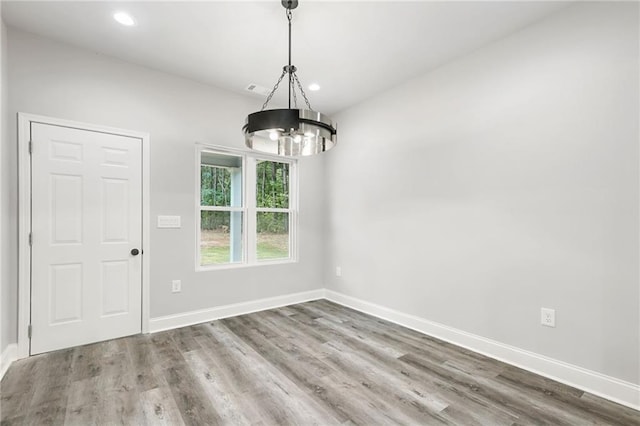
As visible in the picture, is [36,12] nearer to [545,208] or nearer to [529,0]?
[529,0]

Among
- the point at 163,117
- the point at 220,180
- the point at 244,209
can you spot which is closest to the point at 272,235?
the point at 244,209

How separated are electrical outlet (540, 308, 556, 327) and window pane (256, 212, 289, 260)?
Answer: 10.3 ft

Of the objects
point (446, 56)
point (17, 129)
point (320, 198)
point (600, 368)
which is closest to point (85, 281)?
point (17, 129)

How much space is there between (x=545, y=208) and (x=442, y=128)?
1.27 meters

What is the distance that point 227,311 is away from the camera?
385 centimetres

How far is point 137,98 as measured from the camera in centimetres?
330

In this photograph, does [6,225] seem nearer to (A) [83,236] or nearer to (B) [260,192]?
(A) [83,236]

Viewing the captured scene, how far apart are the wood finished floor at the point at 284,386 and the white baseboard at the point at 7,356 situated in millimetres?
68

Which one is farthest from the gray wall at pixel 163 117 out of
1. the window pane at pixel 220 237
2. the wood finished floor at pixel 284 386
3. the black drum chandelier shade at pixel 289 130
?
the black drum chandelier shade at pixel 289 130

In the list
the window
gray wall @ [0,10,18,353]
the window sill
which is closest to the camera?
gray wall @ [0,10,18,353]

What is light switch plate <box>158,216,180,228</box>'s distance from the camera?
3.41 metres

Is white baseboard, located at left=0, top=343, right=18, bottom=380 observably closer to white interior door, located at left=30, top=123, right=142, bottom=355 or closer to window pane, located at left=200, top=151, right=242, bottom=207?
white interior door, located at left=30, top=123, right=142, bottom=355

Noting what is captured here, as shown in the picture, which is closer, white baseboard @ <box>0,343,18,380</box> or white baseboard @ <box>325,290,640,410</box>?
white baseboard @ <box>325,290,640,410</box>

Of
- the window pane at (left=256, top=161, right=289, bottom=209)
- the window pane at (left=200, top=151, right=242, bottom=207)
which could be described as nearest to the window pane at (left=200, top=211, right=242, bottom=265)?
the window pane at (left=200, top=151, right=242, bottom=207)
